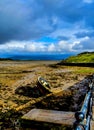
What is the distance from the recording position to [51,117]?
5074mm

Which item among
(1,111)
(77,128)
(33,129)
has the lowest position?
(1,111)

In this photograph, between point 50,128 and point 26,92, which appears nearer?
point 50,128


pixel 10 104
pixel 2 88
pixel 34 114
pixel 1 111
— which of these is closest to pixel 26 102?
pixel 10 104

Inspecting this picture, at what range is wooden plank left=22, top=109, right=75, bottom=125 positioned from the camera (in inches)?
193

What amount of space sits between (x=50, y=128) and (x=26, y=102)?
1066 cm

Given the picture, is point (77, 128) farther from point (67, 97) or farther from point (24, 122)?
point (67, 97)

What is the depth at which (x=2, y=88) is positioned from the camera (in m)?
20.2

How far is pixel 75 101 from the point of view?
15.2 metres

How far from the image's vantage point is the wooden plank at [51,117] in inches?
193

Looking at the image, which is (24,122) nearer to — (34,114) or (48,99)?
(34,114)

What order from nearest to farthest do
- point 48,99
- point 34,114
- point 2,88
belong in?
point 34,114, point 48,99, point 2,88

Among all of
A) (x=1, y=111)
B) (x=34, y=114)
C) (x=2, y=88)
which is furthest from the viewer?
(x=2, y=88)

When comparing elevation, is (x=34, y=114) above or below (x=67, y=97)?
above

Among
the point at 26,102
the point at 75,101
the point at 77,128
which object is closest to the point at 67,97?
the point at 75,101
